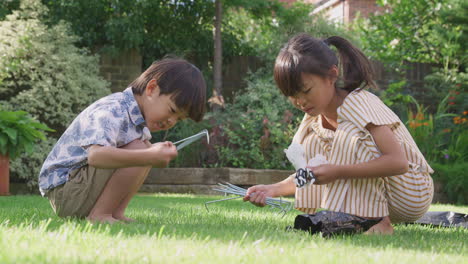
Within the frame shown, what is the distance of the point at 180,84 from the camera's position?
8.95 feet

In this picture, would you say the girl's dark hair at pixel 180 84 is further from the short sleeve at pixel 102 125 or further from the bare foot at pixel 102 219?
the bare foot at pixel 102 219

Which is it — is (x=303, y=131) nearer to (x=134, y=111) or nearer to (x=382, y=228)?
(x=382, y=228)

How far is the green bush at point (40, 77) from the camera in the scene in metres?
6.66

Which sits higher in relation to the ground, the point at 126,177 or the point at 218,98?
the point at 218,98

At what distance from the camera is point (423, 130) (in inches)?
289

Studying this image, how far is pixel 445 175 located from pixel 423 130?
820 mm

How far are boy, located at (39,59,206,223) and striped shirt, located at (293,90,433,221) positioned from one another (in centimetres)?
72

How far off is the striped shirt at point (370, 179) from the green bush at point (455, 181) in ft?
13.1

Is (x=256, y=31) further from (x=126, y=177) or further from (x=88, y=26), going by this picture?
(x=126, y=177)

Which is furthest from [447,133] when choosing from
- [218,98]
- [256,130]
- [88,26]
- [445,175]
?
[88,26]

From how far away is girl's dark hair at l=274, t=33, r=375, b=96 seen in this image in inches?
104

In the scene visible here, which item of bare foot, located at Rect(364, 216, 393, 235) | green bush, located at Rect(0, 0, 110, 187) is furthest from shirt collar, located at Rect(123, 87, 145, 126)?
green bush, located at Rect(0, 0, 110, 187)

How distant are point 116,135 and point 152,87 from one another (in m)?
0.35

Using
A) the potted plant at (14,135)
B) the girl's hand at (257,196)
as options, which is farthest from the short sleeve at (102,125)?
the potted plant at (14,135)
